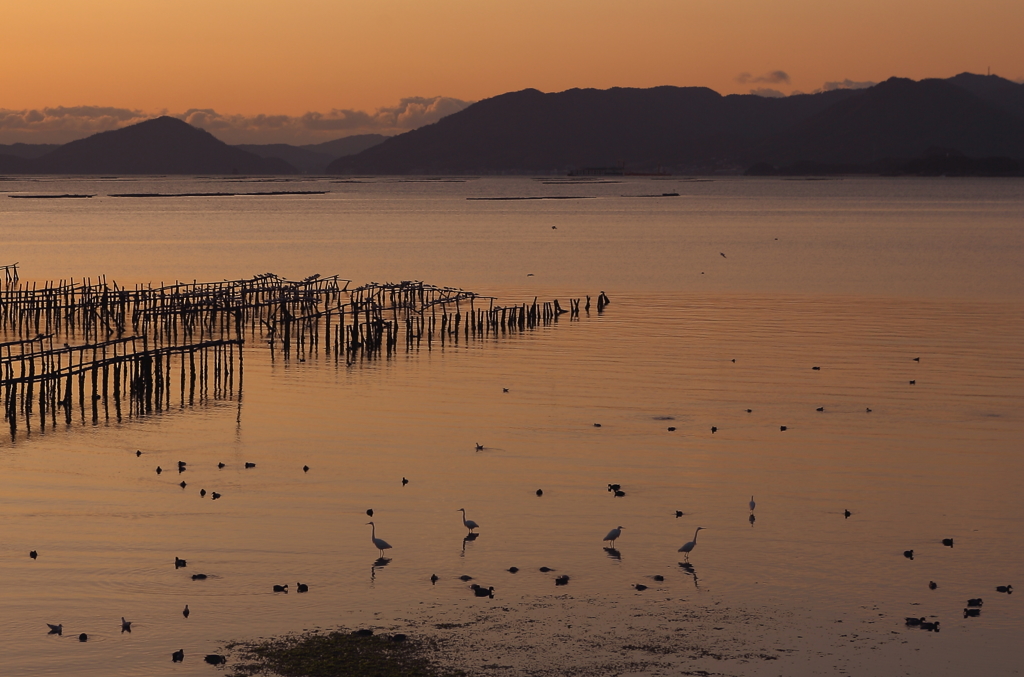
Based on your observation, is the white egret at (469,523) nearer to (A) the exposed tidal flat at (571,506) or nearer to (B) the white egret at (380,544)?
(A) the exposed tidal flat at (571,506)

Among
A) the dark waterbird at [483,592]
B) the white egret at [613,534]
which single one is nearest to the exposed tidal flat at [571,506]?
the dark waterbird at [483,592]

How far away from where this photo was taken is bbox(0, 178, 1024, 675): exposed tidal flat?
635 inches

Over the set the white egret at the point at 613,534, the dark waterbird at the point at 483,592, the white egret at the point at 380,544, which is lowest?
the dark waterbird at the point at 483,592

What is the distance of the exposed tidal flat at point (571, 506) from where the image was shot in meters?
16.1

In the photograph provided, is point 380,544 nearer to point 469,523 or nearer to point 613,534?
point 469,523

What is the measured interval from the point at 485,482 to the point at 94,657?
1034cm

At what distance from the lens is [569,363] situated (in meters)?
40.1

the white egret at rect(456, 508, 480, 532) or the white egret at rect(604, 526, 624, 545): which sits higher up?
the white egret at rect(604, 526, 624, 545)

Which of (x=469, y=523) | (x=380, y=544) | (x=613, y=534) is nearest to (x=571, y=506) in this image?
(x=469, y=523)

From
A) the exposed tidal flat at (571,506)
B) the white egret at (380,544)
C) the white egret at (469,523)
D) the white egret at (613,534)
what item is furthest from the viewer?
the white egret at (469,523)

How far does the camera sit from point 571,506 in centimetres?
2245

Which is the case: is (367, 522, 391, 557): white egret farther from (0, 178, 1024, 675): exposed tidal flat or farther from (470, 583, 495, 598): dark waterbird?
(470, 583, 495, 598): dark waterbird

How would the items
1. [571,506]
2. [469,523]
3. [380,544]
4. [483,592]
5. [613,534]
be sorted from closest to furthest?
1. [483,592]
2. [380,544]
3. [613,534]
4. [469,523]
5. [571,506]

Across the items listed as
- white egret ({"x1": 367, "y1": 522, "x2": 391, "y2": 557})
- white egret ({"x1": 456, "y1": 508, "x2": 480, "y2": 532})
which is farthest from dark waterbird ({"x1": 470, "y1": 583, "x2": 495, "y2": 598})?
white egret ({"x1": 456, "y1": 508, "x2": 480, "y2": 532})
